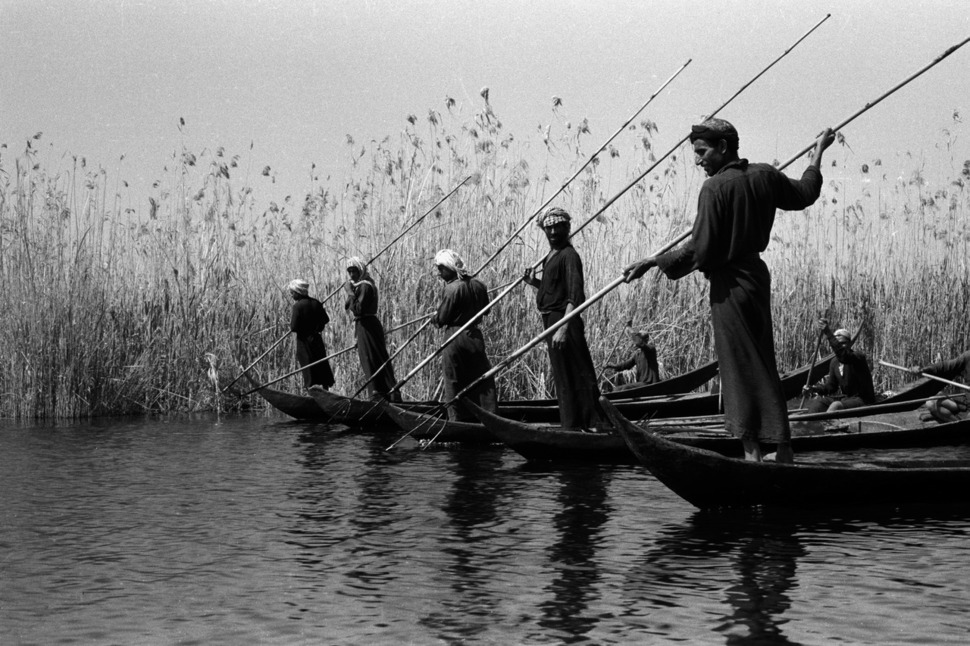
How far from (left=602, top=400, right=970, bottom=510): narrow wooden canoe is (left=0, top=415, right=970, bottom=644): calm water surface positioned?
135 millimetres

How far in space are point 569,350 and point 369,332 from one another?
14.2 feet

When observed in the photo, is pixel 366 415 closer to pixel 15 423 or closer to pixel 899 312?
pixel 15 423

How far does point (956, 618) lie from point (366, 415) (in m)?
9.52

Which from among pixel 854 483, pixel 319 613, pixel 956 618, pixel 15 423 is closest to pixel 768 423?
pixel 854 483

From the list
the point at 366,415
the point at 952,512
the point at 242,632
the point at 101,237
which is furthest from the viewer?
the point at 101,237

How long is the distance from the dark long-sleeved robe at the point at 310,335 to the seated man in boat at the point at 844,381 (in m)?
5.80

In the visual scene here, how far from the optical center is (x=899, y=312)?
16.9 meters

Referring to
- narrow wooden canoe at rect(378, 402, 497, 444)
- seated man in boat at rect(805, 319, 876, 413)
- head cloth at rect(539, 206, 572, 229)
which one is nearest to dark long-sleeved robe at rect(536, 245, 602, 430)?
head cloth at rect(539, 206, 572, 229)

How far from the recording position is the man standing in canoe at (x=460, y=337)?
1207 centimetres

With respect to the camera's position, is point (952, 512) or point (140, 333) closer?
point (952, 512)

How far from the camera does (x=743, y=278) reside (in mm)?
7191

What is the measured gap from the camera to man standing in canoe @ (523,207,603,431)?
10.5 meters

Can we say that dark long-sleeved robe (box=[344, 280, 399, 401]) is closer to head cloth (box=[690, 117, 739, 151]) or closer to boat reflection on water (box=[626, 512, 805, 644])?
boat reflection on water (box=[626, 512, 805, 644])

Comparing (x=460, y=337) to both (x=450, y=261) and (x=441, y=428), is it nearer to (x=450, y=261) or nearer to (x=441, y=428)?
(x=450, y=261)
